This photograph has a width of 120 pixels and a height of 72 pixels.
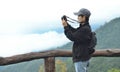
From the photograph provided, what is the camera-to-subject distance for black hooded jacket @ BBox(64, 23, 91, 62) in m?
6.78

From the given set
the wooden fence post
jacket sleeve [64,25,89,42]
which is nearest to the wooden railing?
the wooden fence post

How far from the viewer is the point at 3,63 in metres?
7.62

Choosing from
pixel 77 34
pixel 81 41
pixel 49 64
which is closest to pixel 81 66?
pixel 81 41

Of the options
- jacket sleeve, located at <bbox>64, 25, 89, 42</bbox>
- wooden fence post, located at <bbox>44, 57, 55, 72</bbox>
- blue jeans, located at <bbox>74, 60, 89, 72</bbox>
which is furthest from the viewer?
wooden fence post, located at <bbox>44, 57, 55, 72</bbox>

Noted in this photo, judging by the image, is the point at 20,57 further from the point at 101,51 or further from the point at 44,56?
the point at 101,51

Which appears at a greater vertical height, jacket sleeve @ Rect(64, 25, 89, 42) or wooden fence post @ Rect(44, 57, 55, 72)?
jacket sleeve @ Rect(64, 25, 89, 42)

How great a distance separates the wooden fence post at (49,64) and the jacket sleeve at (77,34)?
1.42m

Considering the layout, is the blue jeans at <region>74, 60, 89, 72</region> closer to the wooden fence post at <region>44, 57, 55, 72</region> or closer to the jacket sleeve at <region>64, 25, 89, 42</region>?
→ the jacket sleeve at <region>64, 25, 89, 42</region>

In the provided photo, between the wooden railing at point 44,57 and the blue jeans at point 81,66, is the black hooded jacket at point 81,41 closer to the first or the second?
the blue jeans at point 81,66

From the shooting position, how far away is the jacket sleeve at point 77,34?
671 cm

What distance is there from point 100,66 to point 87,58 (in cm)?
13433

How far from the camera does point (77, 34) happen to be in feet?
22.2

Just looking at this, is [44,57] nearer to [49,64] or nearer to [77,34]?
[49,64]

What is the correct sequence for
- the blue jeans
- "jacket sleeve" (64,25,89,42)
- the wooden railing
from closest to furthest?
"jacket sleeve" (64,25,89,42) → the blue jeans → the wooden railing
